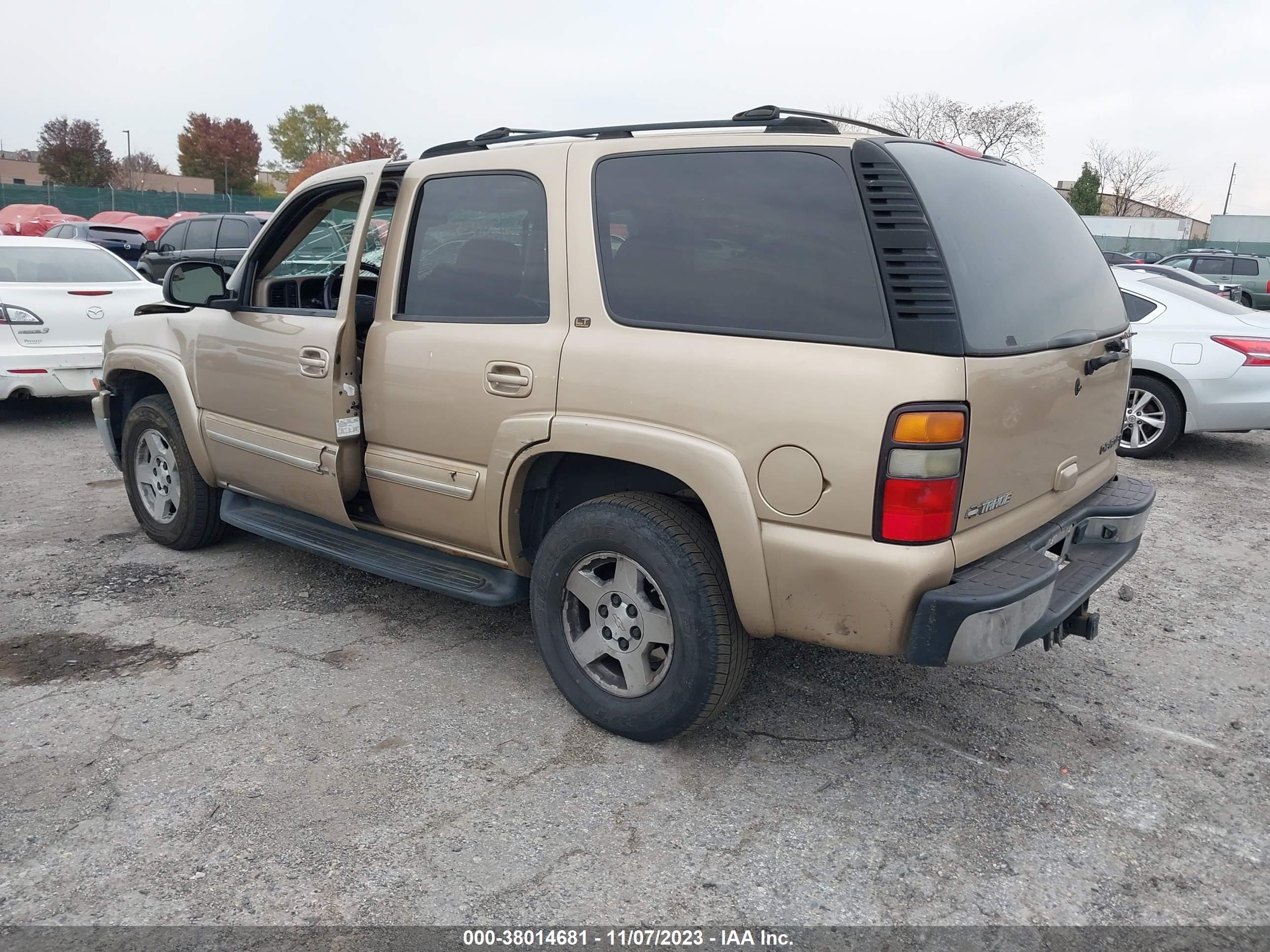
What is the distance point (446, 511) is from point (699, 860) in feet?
5.43

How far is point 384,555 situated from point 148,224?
91.1 ft

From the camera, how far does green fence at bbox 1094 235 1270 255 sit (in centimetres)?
4434

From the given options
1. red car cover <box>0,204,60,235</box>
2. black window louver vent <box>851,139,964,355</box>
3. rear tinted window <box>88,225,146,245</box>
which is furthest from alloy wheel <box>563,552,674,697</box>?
red car cover <box>0,204,60,235</box>

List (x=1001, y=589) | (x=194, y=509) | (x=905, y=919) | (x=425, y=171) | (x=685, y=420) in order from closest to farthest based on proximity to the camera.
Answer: (x=905, y=919) → (x=1001, y=589) → (x=685, y=420) → (x=425, y=171) → (x=194, y=509)

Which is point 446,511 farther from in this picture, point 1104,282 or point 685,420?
point 1104,282

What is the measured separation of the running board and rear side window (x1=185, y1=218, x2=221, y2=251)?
40.4 ft

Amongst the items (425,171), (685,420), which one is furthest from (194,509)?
(685,420)

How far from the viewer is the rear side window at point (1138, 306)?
7.77m

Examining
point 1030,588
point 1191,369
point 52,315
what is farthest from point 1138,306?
point 52,315

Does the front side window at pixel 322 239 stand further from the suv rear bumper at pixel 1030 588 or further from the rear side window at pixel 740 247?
the suv rear bumper at pixel 1030 588

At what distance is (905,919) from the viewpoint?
99.1 inches

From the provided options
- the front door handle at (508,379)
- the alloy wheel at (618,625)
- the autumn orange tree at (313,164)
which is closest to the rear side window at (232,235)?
the front door handle at (508,379)

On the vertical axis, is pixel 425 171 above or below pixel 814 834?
above

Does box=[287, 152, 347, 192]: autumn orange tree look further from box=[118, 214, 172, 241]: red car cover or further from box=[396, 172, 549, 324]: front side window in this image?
box=[396, 172, 549, 324]: front side window
